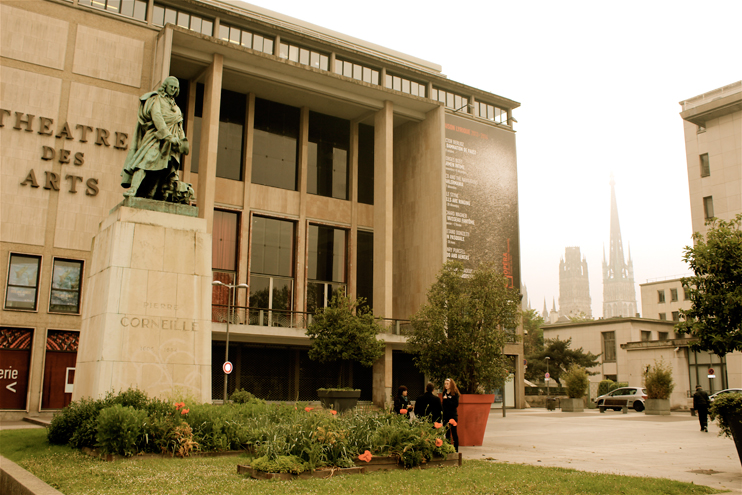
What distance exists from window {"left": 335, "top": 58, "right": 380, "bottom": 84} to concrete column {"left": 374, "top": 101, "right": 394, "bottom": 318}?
235 cm

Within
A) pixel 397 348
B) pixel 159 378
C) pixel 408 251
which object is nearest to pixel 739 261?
pixel 159 378

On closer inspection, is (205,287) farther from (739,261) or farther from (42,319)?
(42,319)

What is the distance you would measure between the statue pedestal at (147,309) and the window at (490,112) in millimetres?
36244

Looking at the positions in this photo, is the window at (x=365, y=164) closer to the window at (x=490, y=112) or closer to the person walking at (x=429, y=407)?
the window at (x=490, y=112)

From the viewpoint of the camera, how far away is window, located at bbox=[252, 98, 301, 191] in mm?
38906

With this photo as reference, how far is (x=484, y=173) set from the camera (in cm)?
4269

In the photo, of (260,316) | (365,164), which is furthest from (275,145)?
(260,316)

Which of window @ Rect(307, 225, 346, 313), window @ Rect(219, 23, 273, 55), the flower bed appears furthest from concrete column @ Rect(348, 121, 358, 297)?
the flower bed

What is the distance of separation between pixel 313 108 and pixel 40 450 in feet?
109

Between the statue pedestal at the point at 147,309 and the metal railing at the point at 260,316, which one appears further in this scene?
the metal railing at the point at 260,316

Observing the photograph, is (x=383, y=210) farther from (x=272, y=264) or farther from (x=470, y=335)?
(x=470, y=335)

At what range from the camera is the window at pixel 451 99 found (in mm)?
44906

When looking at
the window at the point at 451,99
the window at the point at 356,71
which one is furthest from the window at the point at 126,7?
the window at the point at 451,99

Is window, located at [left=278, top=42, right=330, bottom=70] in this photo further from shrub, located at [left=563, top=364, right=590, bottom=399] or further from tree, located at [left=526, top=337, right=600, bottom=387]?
tree, located at [left=526, top=337, right=600, bottom=387]
